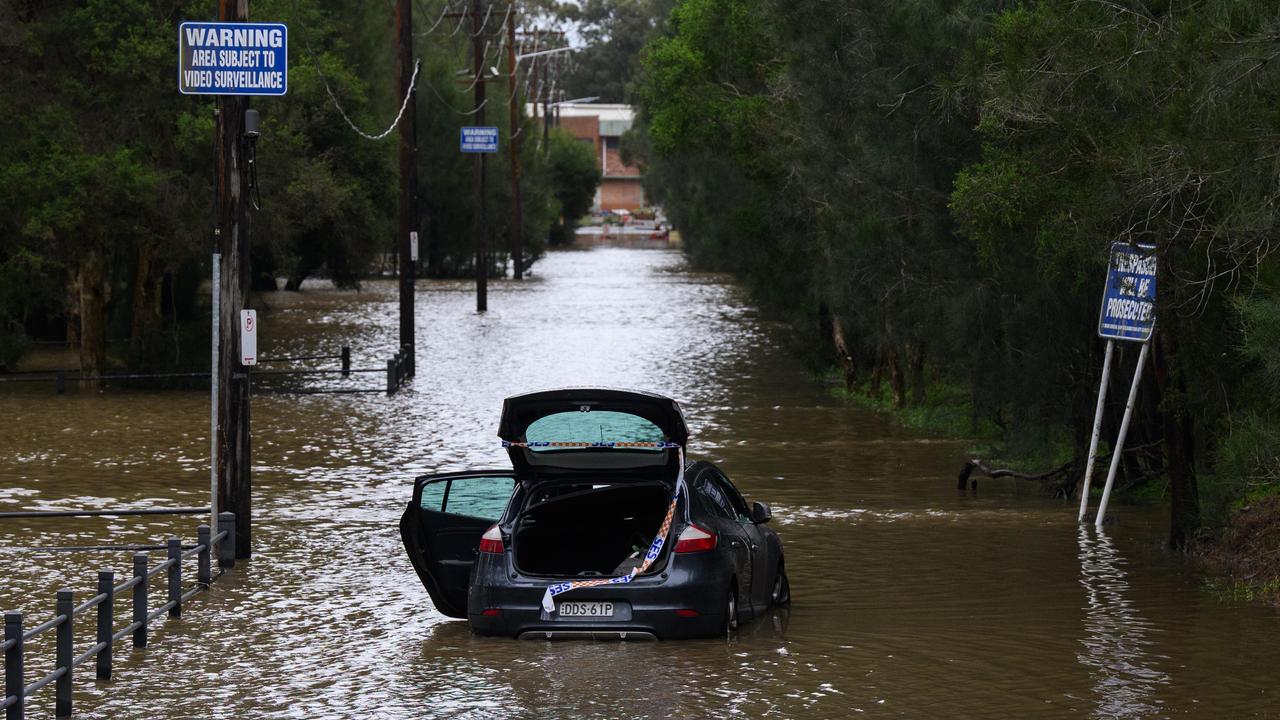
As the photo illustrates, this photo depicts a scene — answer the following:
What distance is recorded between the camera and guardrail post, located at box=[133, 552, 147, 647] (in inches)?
471

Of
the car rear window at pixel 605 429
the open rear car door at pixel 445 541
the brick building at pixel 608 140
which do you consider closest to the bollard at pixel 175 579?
the open rear car door at pixel 445 541

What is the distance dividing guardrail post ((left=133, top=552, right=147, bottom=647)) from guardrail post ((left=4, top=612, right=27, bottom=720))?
231 cm

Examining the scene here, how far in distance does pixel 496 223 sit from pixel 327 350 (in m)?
39.9

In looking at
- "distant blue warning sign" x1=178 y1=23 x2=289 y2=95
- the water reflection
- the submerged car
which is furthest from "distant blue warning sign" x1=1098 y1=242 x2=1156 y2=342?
"distant blue warning sign" x1=178 y1=23 x2=289 y2=95

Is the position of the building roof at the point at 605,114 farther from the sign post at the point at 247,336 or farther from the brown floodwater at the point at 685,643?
the sign post at the point at 247,336

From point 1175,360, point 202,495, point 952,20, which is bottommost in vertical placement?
point 202,495

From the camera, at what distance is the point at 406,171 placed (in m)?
37.1

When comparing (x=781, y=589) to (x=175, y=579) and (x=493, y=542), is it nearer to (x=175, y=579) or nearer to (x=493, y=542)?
(x=493, y=542)

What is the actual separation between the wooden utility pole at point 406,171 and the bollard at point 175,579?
22895 mm

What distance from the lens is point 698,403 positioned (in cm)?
3062

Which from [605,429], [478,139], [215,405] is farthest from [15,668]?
[478,139]

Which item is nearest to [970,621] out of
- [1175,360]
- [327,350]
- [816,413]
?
[1175,360]

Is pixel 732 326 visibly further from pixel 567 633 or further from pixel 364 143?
pixel 567 633

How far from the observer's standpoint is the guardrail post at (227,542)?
1529 cm
